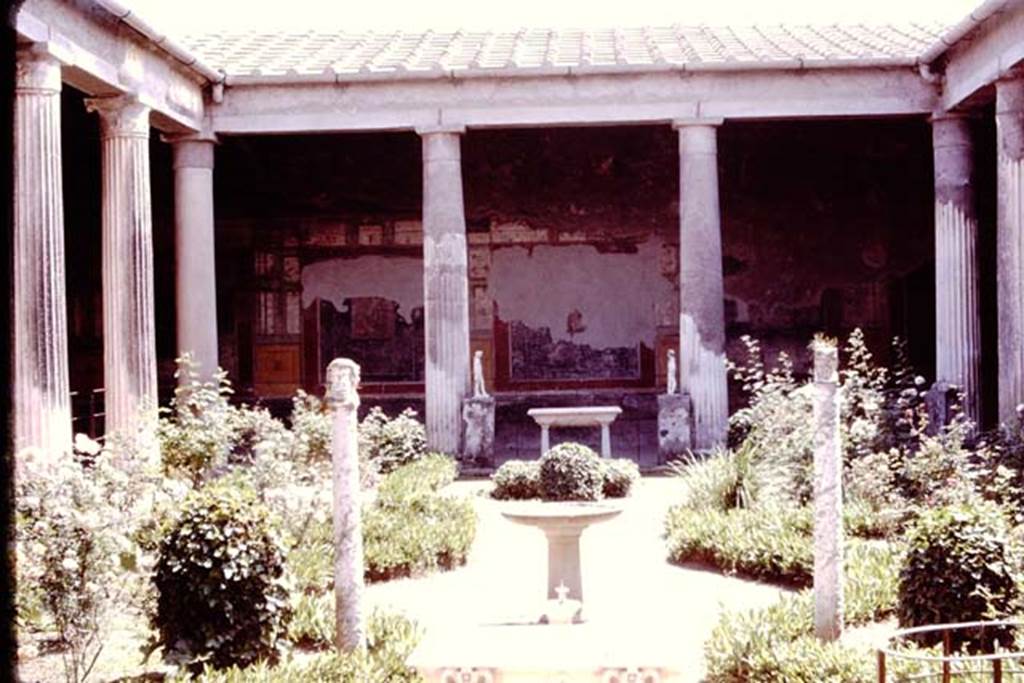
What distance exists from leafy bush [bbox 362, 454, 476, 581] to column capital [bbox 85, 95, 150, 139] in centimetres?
376

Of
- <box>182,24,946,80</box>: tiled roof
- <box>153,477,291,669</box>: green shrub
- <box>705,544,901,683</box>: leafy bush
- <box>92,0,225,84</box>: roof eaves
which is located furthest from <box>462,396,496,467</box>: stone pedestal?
<box>153,477,291,669</box>: green shrub

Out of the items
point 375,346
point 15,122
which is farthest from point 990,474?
point 375,346

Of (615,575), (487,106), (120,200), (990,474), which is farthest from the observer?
(487,106)

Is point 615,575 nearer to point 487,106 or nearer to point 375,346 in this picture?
point 487,106

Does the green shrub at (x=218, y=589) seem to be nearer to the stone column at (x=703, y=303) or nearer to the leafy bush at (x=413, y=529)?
the leafy bush at (x=413, y=529)

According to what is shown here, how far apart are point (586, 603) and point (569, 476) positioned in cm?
365

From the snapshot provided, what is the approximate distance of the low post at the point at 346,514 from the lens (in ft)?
21.4

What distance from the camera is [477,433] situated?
1428 cm

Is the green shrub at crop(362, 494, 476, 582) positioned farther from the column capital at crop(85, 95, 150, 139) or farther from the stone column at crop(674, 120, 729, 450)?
the stone column at crop(674, 120, 729, 450)

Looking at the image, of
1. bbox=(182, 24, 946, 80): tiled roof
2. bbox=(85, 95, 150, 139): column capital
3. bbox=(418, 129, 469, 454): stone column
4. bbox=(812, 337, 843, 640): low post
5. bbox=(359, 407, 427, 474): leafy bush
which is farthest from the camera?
bbox=(418, 129, 469, 454): stone column

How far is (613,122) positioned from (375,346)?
235 inches

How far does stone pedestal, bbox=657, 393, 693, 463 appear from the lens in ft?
46.3

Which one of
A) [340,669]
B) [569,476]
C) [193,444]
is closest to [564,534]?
[340,669]

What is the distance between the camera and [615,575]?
870cm
